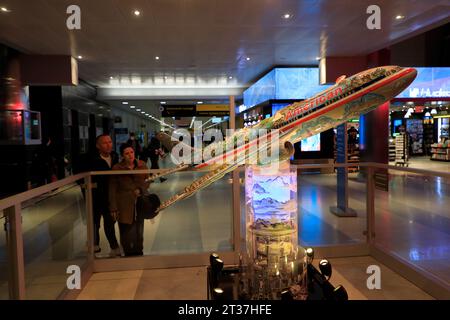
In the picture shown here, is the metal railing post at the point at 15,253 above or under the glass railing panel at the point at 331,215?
above

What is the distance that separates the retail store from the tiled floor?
29 mm

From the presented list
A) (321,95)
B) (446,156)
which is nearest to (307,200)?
(321,95)

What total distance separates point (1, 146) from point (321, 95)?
368 inches

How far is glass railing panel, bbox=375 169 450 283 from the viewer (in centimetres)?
417

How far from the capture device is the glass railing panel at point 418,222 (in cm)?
417

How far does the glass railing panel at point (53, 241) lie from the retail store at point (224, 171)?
0.03 m

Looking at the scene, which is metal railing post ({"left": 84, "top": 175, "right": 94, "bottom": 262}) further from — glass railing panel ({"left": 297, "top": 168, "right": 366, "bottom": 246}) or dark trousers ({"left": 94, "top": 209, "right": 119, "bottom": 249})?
glass railing panel ({"left": 297, "top": 168, "right": 366, "bottom": 246})

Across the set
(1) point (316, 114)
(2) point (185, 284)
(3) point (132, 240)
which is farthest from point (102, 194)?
(1) point (316, 114)

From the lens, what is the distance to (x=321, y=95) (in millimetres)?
2439

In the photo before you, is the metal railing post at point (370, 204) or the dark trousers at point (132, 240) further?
the metal railing post at point (370, 204)

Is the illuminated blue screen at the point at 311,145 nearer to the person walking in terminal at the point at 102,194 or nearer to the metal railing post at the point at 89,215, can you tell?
the person walking in terminal at the point at 102,194

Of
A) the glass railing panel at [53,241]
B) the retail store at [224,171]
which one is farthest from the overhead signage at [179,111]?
the glass railing panel at [53,241]
